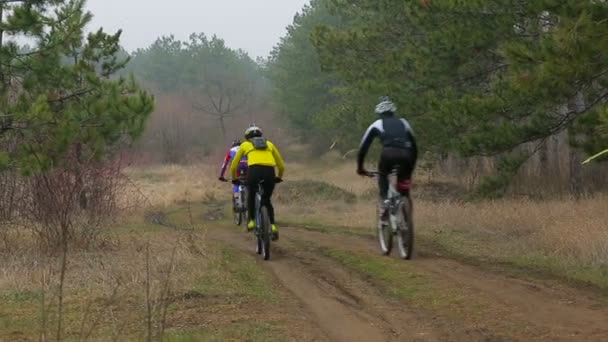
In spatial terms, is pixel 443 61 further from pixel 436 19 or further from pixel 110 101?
pixel 110 101

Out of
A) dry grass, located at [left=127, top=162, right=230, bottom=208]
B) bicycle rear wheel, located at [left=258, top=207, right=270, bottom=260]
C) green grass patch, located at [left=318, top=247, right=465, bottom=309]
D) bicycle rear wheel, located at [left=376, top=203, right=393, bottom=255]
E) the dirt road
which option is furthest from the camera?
dry grass, located at [left=127, top=162, right=230, bottom=208]

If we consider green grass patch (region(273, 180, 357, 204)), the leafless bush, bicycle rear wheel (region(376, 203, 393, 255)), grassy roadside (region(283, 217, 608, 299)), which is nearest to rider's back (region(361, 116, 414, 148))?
bicycle rear wheel (region(376, 203, 393, 255))

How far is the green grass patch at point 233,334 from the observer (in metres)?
5.92

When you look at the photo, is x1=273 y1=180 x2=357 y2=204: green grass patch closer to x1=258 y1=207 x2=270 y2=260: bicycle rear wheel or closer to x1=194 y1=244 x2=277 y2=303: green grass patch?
x1=258 y1=207 x2=270 y2=260: bicycle rear wheel

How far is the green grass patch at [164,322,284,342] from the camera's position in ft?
19.4

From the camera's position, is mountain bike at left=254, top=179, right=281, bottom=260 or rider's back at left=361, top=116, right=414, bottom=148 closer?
rider's back at left=361, top=116, right=414, bottom=148

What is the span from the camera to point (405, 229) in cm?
934

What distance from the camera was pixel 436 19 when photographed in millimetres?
16750

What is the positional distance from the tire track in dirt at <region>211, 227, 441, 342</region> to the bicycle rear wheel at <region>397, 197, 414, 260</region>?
87 cm

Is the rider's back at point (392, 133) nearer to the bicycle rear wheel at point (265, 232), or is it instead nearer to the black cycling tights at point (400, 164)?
the black cycling tights at point (400, 164)

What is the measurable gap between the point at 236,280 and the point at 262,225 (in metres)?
2.13

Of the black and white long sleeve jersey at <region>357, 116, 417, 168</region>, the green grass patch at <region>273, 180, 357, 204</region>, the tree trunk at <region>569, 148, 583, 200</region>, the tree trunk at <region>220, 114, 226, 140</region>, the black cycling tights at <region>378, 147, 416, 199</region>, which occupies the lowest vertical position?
the green grass patch at <region>273, 180, 357, 204</region>

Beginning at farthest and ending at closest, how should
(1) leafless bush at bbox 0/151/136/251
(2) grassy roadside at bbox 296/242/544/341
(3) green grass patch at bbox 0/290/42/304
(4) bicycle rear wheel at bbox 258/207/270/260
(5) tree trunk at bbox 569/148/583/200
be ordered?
(5) tree trunk at bbox 569/148/583/200 < (1) leafless bush at bbox 0/151/136/251 < (4) bicycle rear wheel at bbox 258/207/270/260 < (3) green grass patch at bbox 0/290/42/304 < (2) grassy roadside at bbox 296/242/544/341

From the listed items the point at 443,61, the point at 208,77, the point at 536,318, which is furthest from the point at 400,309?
the point at 208,77
